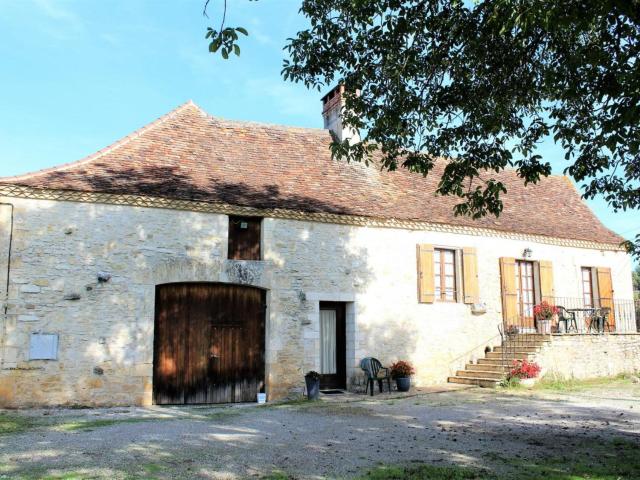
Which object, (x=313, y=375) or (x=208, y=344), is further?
(x=313, y=375)

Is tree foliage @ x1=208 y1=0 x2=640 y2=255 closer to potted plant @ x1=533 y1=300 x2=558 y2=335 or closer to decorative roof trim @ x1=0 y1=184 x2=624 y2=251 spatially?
decorative roof trim @ x1=0 y1=184 x2=624 y2=251

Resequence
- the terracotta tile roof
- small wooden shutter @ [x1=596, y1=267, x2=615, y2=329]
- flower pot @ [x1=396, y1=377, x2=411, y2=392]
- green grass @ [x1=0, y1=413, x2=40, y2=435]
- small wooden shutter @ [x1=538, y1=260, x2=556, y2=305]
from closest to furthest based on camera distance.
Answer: green grass @ [x1=0, y1=413, x2=40, y2=435], the terracotta tile roof, flower pot @ [x1=396, y1=377, x2=411, y2=392], small wooden shutter @ [x1=538, y1=260, x2=556, y2=305], small wooden shutter @ [x1=596, y1=267, x2=615, y2=329]

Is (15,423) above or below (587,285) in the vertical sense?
below

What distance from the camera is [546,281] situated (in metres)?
15.9

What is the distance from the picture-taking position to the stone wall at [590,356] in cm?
1401

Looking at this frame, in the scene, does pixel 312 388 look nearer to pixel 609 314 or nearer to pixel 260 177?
pixel 260 177

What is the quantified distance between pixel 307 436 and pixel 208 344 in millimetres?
4383

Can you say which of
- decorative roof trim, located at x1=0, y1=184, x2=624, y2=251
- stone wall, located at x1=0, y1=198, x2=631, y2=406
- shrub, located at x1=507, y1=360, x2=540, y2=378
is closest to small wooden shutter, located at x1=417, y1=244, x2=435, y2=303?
stone wall, located at x1=0, y1=198, x2=631, y2=406

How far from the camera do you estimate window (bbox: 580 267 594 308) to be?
55.6ft

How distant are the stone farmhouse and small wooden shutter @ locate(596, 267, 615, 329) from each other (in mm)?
678

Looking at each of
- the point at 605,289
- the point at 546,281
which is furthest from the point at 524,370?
the point at 605,289

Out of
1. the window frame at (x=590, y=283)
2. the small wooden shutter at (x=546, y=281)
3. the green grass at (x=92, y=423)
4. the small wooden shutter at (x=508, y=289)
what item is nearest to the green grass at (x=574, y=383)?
the small wooden shutter at (x=508, y=289)

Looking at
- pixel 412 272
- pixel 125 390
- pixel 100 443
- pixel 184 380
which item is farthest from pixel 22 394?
pixel 412 272

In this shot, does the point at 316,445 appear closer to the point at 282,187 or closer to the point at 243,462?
the point at 243,462
